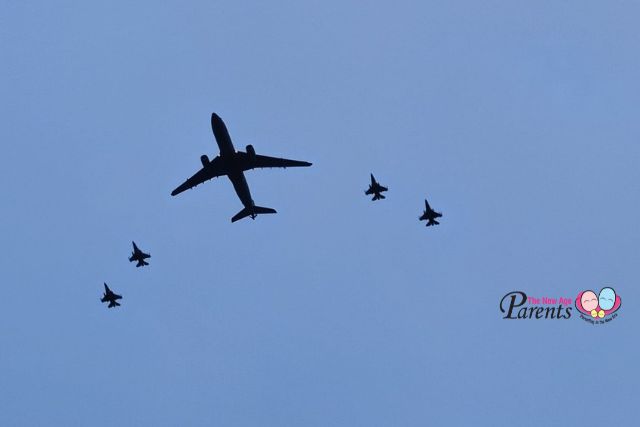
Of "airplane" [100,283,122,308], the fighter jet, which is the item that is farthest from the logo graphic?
"airplane" [100,283,122,308]

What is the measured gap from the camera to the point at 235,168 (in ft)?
329

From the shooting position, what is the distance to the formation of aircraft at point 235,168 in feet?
317

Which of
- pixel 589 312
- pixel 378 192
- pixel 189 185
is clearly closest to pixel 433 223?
pixel 378 192

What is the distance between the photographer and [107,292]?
106438 mm

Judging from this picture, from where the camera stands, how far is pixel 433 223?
109m

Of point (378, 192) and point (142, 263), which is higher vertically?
point (378, 192)

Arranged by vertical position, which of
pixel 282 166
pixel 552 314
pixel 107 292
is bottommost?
pixel 107 292

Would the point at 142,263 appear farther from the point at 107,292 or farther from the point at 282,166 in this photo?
the point at 282,166

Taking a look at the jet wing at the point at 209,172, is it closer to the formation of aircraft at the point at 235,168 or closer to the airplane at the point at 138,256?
the formation of aircraft at the point at 235,168

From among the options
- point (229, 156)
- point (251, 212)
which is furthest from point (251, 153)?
point (251, 212)

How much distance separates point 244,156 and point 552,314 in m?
41.9

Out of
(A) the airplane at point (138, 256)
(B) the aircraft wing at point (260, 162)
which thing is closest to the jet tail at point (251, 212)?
(B) the aircraft wing at point (260, 162)

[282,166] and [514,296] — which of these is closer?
[514,296]

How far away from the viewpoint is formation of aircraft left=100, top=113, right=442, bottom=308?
317 ft
